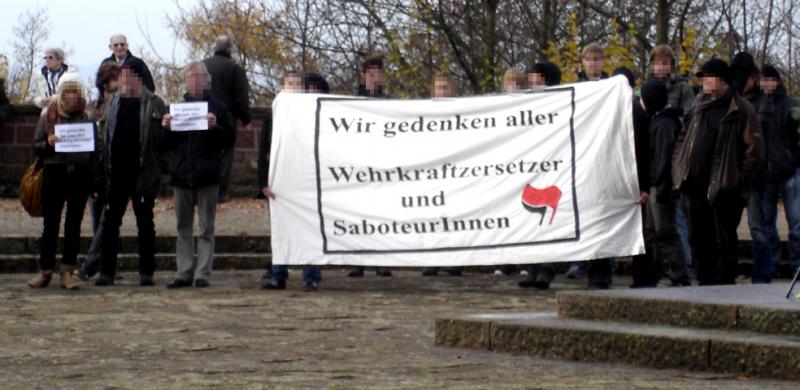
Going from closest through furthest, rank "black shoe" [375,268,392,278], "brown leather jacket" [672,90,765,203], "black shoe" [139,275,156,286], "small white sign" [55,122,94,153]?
"brown leather jacket" [672,90,765,203] < "small white sign" [55,122,94,153] < "black shoe" [139,275,156,286] < "black shoe" [375,268,392,278]

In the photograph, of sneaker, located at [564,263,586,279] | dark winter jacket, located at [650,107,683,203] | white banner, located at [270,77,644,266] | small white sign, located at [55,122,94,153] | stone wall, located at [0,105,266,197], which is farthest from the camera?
stone wall, located at [0,105,266,197]

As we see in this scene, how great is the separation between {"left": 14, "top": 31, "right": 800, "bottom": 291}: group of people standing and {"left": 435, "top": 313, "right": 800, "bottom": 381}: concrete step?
9.85 ft

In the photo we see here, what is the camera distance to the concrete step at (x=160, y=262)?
648 inches

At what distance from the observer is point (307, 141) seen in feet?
47.3

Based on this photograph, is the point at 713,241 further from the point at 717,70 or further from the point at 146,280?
the point at 146,280

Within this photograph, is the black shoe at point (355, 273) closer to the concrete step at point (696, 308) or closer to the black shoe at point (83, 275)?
the black shoe at point (83, 275)

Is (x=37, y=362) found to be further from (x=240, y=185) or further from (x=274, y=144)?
(x=240, y=185)

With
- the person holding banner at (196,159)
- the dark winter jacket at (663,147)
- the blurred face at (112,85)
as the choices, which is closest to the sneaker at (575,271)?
the dark winter jacket at (663,147)

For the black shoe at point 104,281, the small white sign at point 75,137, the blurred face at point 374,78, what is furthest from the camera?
the blurred face at point 374,78

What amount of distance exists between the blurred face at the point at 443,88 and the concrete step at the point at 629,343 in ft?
15.3

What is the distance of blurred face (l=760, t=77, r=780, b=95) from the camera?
14953mm

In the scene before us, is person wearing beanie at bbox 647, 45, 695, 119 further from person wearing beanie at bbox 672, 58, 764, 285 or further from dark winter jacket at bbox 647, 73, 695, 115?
person wearing beanie at bbox 672, 58, 764, 285

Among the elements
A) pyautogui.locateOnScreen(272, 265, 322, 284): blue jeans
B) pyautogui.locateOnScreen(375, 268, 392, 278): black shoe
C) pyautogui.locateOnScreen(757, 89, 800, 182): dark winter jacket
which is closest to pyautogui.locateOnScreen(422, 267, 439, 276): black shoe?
pyautogui.locateOnScreen(375, 268, 392, 278): black shoe

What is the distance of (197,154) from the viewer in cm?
1427
